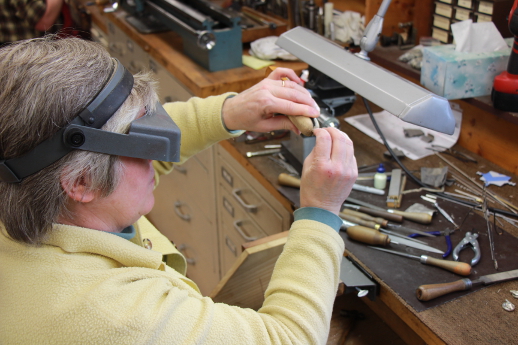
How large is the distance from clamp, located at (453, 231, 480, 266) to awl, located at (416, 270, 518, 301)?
60 millimetres

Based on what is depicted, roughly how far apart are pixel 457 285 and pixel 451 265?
0.22ft

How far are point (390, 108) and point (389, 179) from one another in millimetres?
445

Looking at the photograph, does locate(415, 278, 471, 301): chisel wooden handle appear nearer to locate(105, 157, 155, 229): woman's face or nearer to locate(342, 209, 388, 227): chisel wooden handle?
locate(342, 209, 388, 227): chisel wooden handle

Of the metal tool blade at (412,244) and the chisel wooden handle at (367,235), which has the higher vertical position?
the chisel wooden handle at (367,235)

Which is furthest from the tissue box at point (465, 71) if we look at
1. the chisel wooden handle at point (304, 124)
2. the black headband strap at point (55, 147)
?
the black headband strap at point (55, 147)

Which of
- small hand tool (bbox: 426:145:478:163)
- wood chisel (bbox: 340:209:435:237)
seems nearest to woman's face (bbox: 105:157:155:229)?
wood chisel (bbox: 340:209:435:237)

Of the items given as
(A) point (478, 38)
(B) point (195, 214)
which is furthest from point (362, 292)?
(B) point (195, 214)

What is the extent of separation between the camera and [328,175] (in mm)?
855

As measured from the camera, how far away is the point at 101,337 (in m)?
0.68

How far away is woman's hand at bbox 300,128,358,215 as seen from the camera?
2.82 ft

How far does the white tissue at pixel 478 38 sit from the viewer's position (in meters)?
1.52

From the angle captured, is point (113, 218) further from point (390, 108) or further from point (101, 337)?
point (390, 108)

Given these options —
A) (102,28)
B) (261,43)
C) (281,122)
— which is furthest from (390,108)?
(102,28)

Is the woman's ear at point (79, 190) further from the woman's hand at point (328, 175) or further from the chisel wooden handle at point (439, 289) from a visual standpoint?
the chisel wooden handle at point (439, 289)
